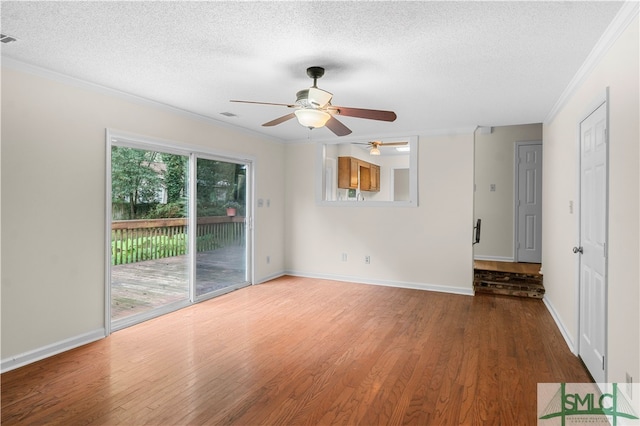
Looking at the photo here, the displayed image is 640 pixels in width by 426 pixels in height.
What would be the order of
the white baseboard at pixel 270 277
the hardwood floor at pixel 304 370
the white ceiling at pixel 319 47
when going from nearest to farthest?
the white ceiling at pixel 319 47 < the hardwood floor at pixel 304 370 < the white baseboard at pixel 270 277

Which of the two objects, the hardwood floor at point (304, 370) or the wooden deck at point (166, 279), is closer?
the hardwood floor at point (304, 370)

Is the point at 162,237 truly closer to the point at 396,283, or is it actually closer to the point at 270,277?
the point at 270,277

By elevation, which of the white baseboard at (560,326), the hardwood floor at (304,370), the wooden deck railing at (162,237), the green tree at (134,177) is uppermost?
the green tree at (134,177)

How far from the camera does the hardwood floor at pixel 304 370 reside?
2287 millimetres

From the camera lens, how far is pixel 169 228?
4363mm

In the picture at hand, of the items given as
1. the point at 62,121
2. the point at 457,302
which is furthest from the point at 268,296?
the point at 62,121

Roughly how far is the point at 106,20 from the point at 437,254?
15.7 ft

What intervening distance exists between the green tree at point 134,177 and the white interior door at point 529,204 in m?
5.75

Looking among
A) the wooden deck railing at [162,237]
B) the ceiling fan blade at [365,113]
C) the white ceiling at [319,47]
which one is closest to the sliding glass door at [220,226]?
the wooden deck railing at [162,237]

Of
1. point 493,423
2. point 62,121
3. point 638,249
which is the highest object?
point 62,121

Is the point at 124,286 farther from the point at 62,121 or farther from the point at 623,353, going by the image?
the point at 623,353

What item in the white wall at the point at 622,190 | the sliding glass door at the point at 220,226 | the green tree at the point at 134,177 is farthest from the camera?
the sliding glass door at the point at 220,226

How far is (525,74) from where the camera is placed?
121 inches

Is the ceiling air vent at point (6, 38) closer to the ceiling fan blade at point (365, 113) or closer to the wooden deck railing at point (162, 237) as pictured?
the wooden deck railing at point (162, 237)
